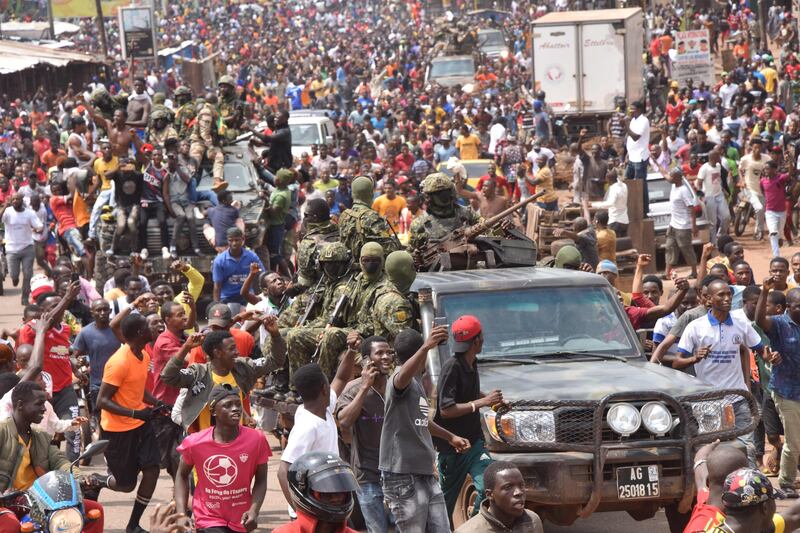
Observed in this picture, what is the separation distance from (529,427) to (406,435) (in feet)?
3.26

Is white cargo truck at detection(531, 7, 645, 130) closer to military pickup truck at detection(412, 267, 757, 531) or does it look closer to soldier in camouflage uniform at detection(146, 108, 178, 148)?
soldier in camouflage uniform at detection(146, 108, 178, 148)

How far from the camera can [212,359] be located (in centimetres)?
887

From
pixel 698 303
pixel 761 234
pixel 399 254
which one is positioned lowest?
pixel 761 234

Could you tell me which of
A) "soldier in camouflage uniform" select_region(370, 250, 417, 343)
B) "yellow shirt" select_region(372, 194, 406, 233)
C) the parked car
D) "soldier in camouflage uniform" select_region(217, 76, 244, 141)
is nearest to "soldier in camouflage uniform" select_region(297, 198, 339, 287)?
"soldier in camouflage uniform" select_region(370, 250, 417, 343)

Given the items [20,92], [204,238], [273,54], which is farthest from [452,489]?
[273,54]

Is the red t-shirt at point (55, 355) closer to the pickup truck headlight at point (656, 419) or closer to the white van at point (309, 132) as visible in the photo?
the pickup truck headlight at point (656, 419)

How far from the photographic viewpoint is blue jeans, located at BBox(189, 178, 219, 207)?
746 inches

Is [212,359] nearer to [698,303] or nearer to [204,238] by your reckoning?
[698,303]

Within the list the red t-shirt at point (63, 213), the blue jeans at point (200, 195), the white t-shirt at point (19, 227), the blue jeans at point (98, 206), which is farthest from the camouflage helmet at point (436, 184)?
the white t-shirt at point (19, 227)

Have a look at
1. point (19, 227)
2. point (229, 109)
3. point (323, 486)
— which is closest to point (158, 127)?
point (229, 109)

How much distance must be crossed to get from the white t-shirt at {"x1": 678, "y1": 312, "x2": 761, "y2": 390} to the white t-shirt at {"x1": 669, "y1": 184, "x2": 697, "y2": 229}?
975 centimetres

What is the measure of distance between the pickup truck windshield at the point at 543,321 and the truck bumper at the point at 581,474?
3.88 ft

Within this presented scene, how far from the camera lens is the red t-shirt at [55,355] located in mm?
10797

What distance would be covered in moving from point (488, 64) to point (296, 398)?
35578mm
